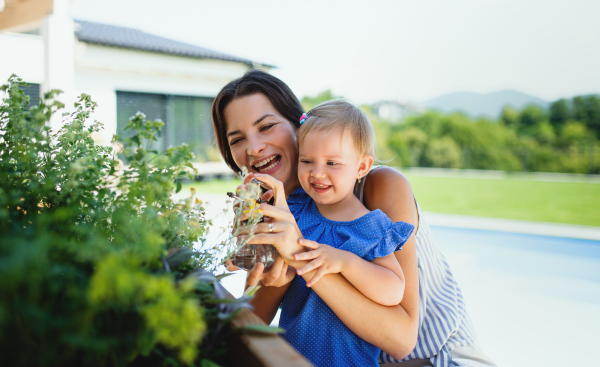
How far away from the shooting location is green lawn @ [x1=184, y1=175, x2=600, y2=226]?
12670 millimetres

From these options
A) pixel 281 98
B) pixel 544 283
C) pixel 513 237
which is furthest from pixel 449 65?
pixel 281 98

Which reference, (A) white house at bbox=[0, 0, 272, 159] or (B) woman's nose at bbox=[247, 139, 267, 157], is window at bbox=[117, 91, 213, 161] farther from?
(B) woman's nose at bbox=[247, 139, 267, 157]

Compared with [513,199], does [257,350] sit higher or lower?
higher

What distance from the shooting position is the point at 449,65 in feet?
102

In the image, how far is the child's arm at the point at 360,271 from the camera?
1028mm

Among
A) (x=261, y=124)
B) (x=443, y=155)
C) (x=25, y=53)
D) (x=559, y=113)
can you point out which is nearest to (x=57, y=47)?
(x=25, y=53)

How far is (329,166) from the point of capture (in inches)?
54.9

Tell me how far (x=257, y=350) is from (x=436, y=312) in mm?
1082

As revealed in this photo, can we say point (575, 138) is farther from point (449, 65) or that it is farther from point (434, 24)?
point (434, 24)

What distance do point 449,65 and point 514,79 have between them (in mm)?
4664

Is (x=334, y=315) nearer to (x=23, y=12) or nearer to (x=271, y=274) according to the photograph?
(x=271, y=274)

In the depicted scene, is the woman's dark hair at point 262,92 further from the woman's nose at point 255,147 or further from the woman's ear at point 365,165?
the woman's ear at point 365,165

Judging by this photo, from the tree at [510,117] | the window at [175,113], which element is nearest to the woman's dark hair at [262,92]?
the window at [175,113]

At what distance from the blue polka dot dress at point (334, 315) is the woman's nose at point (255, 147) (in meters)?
0.42
